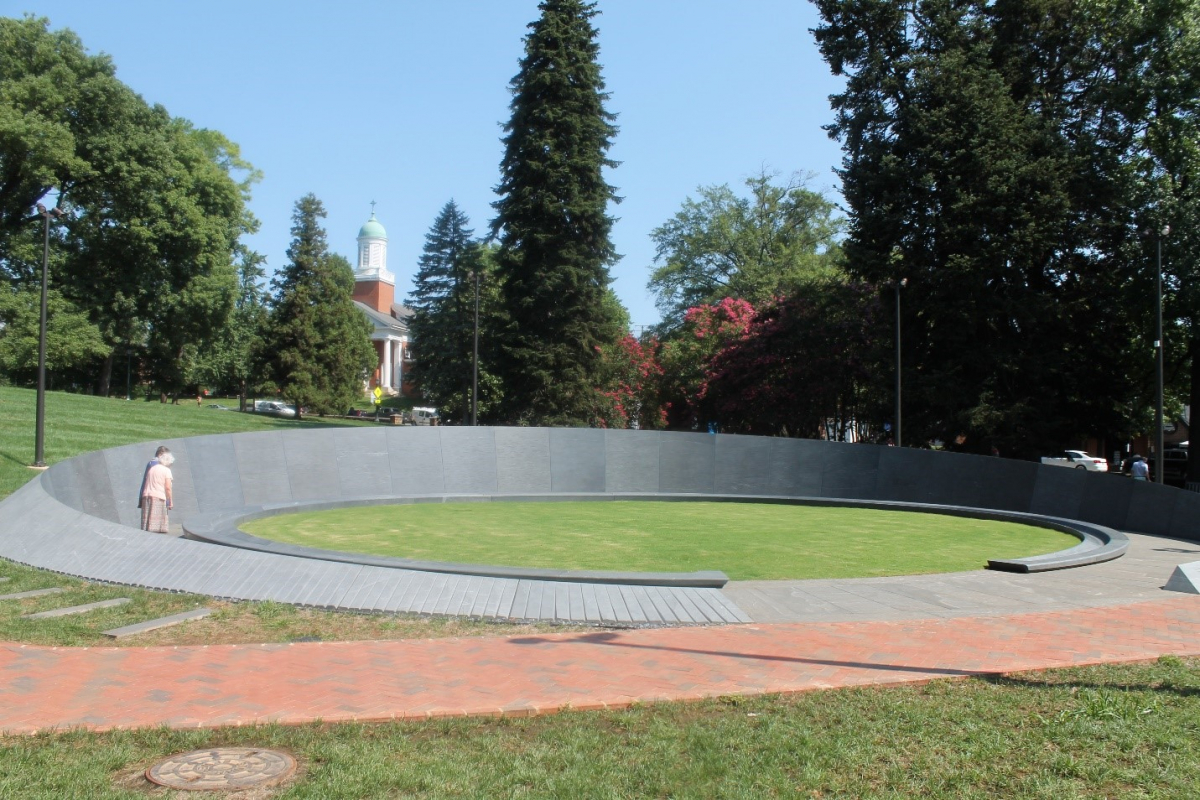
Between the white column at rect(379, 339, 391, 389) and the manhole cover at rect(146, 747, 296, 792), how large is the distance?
287 feet

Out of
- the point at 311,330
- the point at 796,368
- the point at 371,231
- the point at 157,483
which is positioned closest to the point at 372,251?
the point at 371,231

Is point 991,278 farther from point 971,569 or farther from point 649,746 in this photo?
point 649,746

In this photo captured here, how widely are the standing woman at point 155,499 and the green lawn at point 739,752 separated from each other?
8.05 metres

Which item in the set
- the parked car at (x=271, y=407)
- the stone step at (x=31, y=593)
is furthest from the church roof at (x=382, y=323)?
the stone step at (x=31, y=593)

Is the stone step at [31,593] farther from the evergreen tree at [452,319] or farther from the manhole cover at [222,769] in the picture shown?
the evergreen tree at [452,319]

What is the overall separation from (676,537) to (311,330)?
42.9 meters

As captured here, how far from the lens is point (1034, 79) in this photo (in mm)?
29797

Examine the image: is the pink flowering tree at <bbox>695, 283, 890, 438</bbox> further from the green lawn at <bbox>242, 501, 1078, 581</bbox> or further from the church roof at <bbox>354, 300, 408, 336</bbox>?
the church roof at <bbox>354, 300, 408, 336</bbox>

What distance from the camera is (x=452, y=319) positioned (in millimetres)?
46375

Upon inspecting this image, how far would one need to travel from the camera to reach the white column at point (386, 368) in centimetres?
8998

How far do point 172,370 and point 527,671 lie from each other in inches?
2051

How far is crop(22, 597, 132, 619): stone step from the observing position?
7631 mm

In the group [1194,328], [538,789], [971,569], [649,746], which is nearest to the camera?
[538,789]

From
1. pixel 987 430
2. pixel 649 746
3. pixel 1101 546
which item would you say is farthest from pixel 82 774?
pixel 987 430
